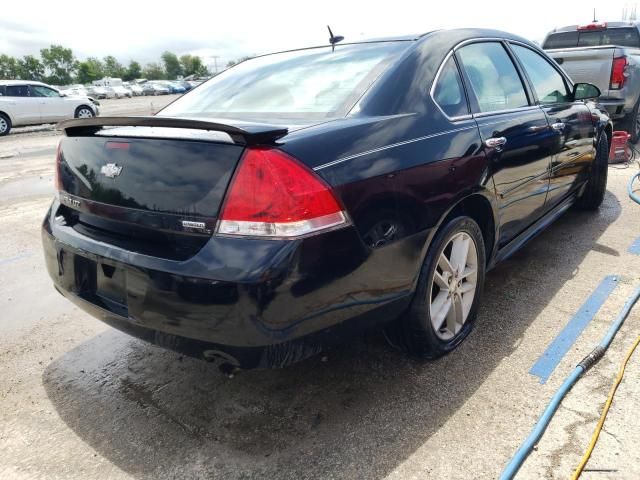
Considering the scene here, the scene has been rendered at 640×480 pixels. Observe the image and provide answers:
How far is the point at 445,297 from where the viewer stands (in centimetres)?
Result: 263

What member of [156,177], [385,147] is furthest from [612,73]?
[156,177]

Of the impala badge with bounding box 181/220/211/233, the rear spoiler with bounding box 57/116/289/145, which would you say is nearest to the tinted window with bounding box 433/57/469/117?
the rear spoiler with bounding box 57/116/289/145

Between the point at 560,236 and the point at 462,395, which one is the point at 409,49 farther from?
the point at 560,236

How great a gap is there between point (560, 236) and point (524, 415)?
8.76 feet

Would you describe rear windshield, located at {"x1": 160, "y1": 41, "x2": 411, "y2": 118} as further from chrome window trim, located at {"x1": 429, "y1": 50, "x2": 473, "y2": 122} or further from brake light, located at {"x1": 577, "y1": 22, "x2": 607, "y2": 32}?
brake light, located at {"x1": 577, "y1": 22, "x2": 607, "y2": 32}

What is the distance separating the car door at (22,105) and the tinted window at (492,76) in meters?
18.3

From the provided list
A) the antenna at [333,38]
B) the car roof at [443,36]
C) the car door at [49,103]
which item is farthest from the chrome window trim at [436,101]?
the car door at [49,103]

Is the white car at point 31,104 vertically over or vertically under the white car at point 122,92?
over

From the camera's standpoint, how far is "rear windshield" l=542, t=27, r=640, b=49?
30.1ft

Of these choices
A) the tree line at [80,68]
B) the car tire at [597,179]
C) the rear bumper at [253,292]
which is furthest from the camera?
the tree line at [80,68]

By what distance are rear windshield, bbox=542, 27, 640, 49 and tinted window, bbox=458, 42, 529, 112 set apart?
23.6 feet

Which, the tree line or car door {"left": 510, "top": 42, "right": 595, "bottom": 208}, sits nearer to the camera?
car door {"left": 510, "top": 42, "right": 595, "bottom": 208}

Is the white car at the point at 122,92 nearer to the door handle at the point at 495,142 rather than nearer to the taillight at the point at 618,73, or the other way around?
the taillight at the point at 618,73

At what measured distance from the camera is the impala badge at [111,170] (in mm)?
2174
